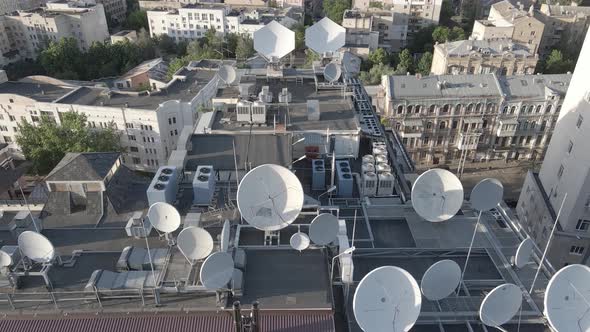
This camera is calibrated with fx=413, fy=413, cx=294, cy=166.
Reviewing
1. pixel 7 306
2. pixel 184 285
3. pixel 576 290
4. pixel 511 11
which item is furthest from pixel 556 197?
pixel 511 11

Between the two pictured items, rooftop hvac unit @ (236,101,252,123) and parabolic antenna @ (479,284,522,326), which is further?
rooftop hvac unit @ (236,101,252,123)

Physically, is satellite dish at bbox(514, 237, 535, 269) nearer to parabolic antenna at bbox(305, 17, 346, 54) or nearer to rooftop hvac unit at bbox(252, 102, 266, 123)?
rooftop hvac unit at bbox(252, 102, 266, 123)

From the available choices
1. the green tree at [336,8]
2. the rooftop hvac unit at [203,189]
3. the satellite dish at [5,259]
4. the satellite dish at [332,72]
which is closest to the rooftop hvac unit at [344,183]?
the rooftop hvac unit at [203,189]

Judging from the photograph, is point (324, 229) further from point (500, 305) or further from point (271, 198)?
point (500, 305)

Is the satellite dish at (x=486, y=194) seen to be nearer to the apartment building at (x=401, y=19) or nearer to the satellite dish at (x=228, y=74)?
the satellite dish at (x=228, y=74)

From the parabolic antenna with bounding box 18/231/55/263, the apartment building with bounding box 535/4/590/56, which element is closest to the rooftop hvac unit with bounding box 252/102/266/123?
the parabolic antenna with bounding box 18/231/55/263

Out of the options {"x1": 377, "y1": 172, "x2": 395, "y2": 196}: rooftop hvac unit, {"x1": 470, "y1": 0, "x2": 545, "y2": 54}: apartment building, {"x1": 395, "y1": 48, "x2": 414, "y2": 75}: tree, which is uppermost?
{"x1": 377, "y1": 172, "x2": 395, "y2": 196}: rooftop hvac unit

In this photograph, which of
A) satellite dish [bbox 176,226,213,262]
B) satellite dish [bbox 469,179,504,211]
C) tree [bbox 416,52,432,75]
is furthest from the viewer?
tree [bbox 416,52,432,75]

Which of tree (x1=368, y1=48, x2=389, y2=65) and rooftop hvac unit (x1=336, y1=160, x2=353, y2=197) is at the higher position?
rooftop hvac unit (x1=336, y1=160, x2=353, y2=197)

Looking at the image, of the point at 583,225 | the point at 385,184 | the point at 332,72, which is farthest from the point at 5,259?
the point at 583,225
